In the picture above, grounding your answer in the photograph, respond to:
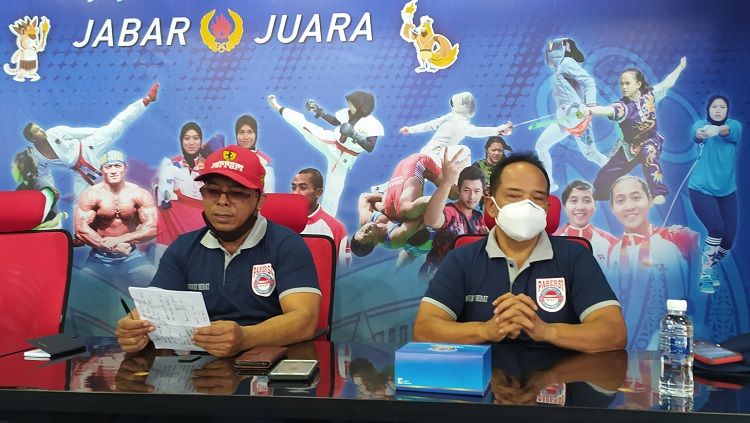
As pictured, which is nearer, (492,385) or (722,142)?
(492,385)

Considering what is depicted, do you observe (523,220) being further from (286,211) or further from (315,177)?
(315,177)

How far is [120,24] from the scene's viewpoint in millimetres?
3609

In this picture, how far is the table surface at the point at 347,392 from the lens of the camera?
124 centimetres

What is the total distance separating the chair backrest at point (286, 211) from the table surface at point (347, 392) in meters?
0.92

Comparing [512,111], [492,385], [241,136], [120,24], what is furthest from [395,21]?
[492,385]

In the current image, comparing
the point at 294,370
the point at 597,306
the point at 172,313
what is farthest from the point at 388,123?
the point at 294,370

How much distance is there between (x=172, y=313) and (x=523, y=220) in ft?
3.77

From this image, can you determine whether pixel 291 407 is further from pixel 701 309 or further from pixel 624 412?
pixel 701 309

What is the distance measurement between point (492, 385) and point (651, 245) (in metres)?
2.29

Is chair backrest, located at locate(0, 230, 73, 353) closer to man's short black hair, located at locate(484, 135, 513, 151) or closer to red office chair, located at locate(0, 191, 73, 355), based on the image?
red office chair, located at locate(0, 191, 73, 355)

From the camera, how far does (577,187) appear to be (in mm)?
3344

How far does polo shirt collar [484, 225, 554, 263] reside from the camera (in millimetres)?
2082

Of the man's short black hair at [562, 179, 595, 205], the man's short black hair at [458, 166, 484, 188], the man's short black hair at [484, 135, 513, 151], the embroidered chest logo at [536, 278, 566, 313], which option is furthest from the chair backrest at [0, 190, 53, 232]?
the man's short black hair at [562, 179, 595, 205]

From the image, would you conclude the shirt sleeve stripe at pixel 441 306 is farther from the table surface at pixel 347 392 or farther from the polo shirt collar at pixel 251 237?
the polo shirt collar at pixel 251 237
